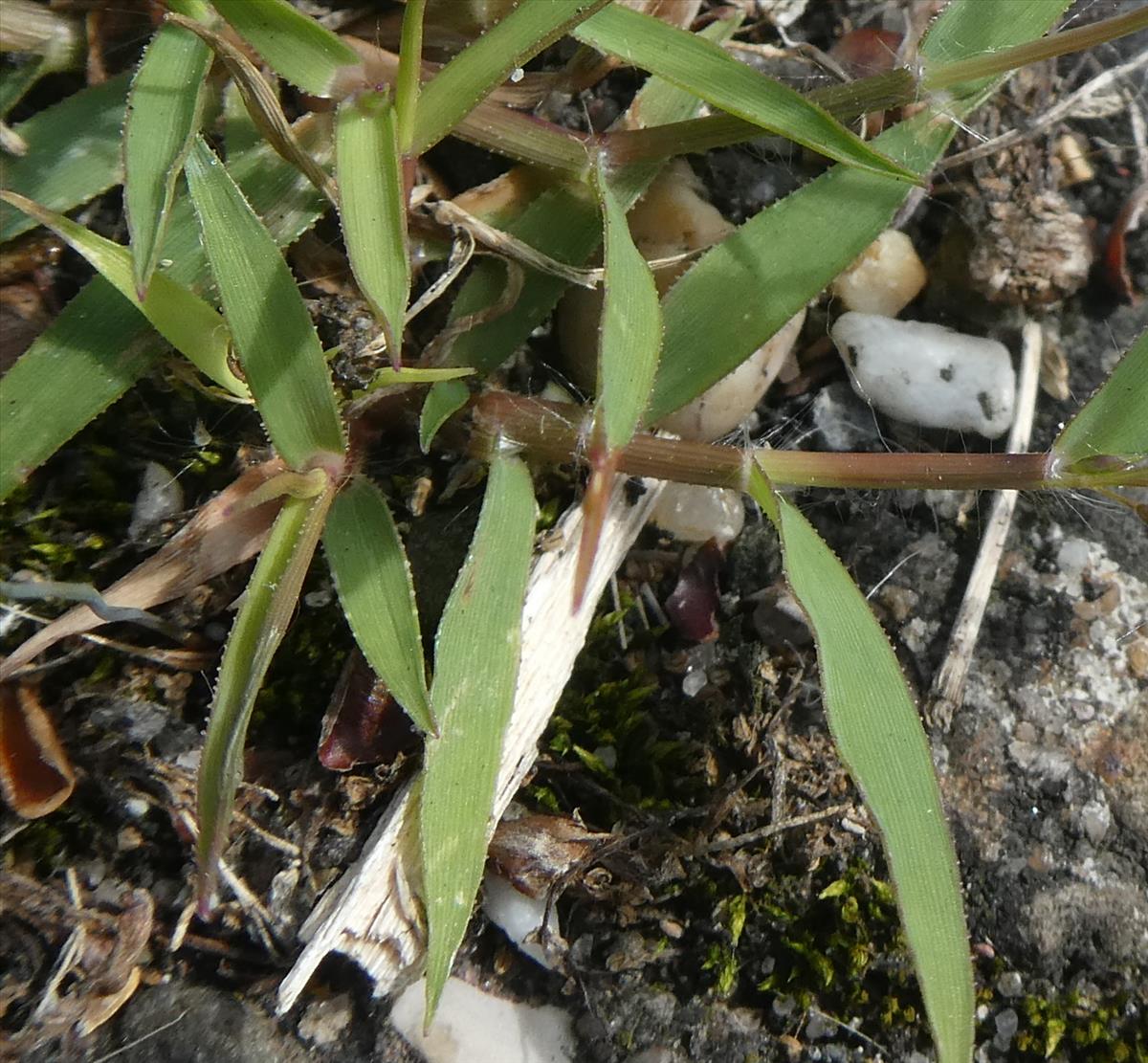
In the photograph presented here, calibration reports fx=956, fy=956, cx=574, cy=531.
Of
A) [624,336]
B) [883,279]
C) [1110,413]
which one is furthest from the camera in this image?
[883,279]

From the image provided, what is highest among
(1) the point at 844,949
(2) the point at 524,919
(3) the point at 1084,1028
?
(2) the point at 524,919

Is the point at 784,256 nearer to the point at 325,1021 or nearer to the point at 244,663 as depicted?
the point at 244,663

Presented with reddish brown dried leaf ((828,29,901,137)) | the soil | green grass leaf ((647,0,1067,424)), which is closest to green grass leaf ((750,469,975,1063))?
green grass leaf ((647,0,1067,424))

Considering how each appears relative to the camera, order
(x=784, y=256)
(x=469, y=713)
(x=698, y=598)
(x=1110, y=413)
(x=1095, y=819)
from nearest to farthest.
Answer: (x=1110, y=413) → (x=469, y=713) → (x=784, y=256) → (x=1095, y=819) → (x=698, y=598)

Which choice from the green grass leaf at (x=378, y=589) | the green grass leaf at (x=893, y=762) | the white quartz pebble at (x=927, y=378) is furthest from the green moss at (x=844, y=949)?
the white quartz pebble at (x=927, y=378)

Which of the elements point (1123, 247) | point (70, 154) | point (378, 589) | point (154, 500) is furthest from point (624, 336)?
point (1123, 247)
